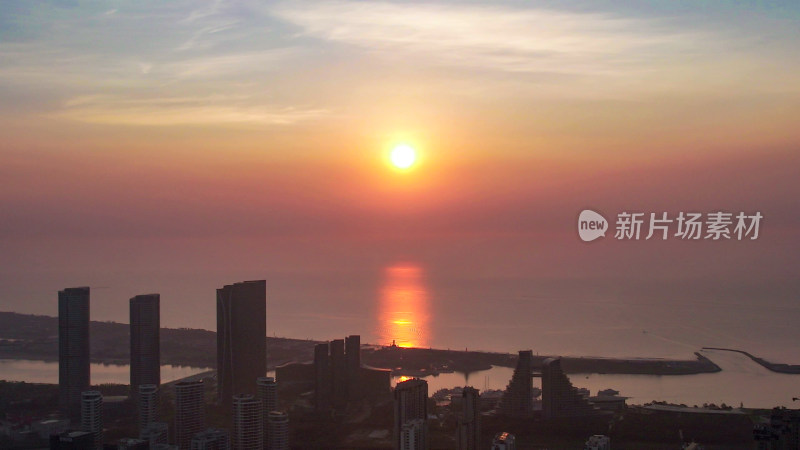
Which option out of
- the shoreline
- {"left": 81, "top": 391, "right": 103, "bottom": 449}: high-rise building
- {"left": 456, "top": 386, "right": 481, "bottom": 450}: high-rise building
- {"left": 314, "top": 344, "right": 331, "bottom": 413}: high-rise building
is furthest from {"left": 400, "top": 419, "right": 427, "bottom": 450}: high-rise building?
the shoreline

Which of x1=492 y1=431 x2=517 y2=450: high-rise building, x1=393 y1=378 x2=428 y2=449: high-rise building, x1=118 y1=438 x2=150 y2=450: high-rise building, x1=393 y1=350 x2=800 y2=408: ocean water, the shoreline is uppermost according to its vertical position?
x1=393 y1=378 x2=428 y2=449: high-rise building

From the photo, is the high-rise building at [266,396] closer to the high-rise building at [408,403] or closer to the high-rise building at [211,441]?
the high-rise building at [211,441]

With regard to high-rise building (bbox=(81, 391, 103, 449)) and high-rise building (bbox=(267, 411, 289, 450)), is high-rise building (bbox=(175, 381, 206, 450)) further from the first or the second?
high-rise building (bbox=(267, 411, 289, 450))

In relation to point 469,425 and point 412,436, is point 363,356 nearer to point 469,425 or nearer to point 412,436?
point 469,425

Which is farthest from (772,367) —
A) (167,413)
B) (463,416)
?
(167,413)

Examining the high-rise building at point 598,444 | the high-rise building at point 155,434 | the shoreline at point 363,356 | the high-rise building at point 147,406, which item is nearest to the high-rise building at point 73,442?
the high-rise building at point 155,434

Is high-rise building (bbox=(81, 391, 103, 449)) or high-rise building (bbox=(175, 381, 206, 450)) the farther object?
high-rise building (bbox=(81, 391, 103, 449))

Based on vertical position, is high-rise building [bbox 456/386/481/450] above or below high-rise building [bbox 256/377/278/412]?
below
